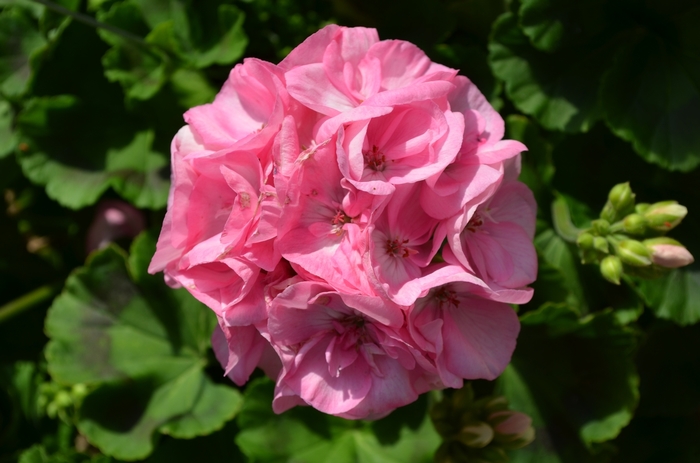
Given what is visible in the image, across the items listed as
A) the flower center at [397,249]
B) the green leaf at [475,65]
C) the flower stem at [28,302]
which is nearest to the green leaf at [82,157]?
the flower stem at [28,302]

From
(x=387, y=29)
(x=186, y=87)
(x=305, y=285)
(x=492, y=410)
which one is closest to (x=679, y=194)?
(x=492, y=410)

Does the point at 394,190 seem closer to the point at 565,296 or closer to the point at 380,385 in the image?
the point at 380,385

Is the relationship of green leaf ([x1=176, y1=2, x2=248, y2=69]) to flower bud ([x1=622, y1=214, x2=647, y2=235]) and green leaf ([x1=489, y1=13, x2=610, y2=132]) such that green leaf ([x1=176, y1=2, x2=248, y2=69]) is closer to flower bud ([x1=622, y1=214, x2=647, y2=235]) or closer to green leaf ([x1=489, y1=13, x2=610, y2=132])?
green leaf ([x1=489, y1=13, x2=610, y2=132])

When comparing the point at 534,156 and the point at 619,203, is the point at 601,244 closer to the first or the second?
the point at 619,203

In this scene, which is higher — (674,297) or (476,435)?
(674,297)

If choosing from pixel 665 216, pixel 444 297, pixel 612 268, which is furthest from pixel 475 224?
pixel 665 216

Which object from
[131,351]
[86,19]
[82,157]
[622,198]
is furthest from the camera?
[82,157]
